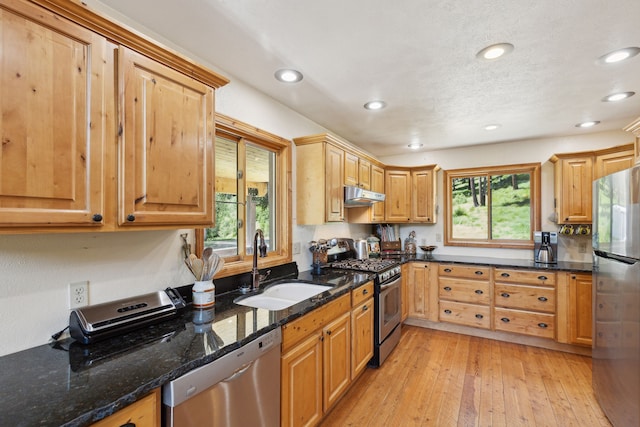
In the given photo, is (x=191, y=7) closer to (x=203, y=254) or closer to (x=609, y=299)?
(x=203, y=254)

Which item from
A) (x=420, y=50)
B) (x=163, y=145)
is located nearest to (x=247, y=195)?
(x=163, y=145)

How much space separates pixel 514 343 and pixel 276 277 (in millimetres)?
3028

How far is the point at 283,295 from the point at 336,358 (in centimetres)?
64

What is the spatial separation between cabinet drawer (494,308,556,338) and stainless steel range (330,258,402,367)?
1227 millimetres

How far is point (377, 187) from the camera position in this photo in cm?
405

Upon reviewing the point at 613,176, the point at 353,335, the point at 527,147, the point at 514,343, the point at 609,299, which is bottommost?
the point at 514,343

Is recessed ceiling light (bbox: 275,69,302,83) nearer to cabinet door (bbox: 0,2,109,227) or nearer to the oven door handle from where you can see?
cabinet door (bbox: 0,2,109,227)

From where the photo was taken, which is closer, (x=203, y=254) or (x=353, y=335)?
(x=203, y=254)

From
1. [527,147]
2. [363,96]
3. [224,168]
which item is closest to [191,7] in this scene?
[224,168]

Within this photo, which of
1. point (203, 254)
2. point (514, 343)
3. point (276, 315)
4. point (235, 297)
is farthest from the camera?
point (514, 343)

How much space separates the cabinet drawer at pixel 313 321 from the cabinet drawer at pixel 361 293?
7 centimetres

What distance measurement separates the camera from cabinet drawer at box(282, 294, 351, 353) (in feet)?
5.54

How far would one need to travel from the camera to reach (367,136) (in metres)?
3.91

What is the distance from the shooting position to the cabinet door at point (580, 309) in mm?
3152
